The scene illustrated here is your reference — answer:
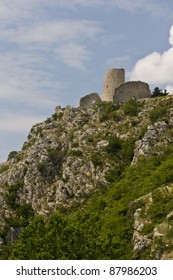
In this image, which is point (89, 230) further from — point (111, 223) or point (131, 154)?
point (131, 154)

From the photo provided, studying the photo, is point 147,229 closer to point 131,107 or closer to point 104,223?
point 104,223

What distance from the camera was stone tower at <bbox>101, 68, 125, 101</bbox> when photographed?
72.4m

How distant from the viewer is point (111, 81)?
72875mm

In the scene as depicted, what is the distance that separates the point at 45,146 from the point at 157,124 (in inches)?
588

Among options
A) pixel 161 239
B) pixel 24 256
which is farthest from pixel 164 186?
pixel 24 256

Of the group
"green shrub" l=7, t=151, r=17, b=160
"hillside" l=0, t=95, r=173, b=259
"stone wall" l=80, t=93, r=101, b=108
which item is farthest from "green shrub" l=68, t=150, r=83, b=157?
"green shrub" l=7, t=151, r=17, b=160

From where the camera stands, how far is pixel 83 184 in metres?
57.7

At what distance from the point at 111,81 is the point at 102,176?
19864 millimetres

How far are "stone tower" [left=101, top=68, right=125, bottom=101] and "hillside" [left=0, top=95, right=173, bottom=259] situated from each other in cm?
445

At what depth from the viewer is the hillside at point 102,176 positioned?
38.7 meters

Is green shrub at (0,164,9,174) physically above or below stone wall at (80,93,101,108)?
below

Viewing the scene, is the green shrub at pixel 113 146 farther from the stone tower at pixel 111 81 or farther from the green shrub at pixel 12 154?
the green shrub at pixel 12 154

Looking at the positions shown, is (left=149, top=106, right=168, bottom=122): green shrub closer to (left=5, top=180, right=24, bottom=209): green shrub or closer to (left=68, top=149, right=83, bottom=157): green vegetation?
(left=68, top=149, right=83, bottom=157): green vegetation

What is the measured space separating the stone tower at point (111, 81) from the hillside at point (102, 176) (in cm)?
445
